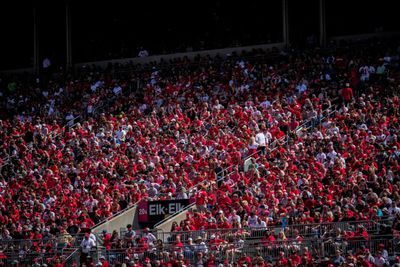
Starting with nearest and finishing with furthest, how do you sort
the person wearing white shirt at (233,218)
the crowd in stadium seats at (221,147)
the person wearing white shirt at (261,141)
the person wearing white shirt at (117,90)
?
the person wearing white shirt at (233,218), the crowd in stadium seats at (221,147), the person wearing white shirt at (261,141), the person wearing white shirt at (117,90)

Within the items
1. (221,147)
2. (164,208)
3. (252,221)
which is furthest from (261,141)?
(252,221)

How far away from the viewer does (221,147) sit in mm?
30156

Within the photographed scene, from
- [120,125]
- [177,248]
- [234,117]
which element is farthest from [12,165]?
[177,248]

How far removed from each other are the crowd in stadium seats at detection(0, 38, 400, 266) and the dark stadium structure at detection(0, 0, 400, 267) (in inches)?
2.7

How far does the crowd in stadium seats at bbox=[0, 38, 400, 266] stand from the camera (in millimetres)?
25266

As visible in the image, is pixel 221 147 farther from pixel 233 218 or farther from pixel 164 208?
pixel 233 218

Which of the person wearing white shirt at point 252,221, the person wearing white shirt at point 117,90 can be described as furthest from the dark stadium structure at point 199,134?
the person wearing white shirt at point 117,90

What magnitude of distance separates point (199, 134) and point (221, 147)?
1.94 meters

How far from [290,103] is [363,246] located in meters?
11.5

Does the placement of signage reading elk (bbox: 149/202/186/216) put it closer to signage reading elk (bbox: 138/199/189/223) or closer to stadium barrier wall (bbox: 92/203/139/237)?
Result: signage reading elk (bbox: 138/199/189/223)

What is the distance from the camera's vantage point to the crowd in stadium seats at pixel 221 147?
25.3m

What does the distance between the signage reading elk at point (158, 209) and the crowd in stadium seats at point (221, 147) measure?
378 mm

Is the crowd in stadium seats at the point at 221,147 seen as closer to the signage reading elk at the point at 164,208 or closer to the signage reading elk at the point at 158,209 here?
the signage reading elk at the point at 158,209

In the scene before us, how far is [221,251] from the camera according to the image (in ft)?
76.0
